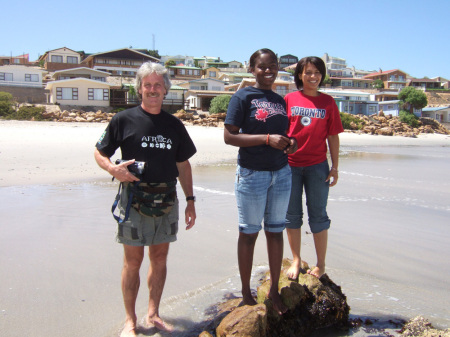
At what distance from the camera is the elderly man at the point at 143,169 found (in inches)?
114

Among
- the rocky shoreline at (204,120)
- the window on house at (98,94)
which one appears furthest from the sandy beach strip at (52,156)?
the window on house at (98,94)

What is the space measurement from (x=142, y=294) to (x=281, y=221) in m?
1.51

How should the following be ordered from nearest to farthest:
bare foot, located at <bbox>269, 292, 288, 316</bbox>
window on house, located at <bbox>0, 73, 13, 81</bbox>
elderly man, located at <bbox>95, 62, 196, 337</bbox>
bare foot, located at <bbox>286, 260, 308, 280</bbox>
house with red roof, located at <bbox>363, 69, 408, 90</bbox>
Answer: elderly man, located at <bbox>95, 62, 196, 337</bbox> → bare foot, located at <bbox>269, 292, 288, 316</bbox> → bare foot, located at <bbox>286, 260, 308, 280</bbox> → window on house, located at <bbox>0, 73, 13, 81</bbox> → house with red roof, located at <bbox>363, 69, 408, 90</bbox>

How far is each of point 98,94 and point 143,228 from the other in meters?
38.9

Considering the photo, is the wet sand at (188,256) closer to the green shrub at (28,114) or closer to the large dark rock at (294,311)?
the large dark rock at (294,311)

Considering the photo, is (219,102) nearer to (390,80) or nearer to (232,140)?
(232,140)

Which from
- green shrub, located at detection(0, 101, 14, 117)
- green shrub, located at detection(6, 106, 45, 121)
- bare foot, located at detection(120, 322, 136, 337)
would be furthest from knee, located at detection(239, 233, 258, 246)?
green shrub, located at detection(0, 101, 14, 117)

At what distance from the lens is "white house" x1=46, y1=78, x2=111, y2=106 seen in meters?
37.6

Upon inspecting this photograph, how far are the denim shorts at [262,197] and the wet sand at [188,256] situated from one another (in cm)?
96

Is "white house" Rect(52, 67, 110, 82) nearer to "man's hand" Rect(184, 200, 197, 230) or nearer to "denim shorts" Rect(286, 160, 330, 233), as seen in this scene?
"man's hand" Rect(184, 200, 197, 230)

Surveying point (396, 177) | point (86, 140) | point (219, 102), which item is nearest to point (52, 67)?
point (219, 102)

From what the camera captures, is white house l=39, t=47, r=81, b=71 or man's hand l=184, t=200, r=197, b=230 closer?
man's hand l=184, t=200, r=197, b=230

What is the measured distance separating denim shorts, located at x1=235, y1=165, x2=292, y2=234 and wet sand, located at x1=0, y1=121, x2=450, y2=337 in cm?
96

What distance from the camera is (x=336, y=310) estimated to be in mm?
3240
